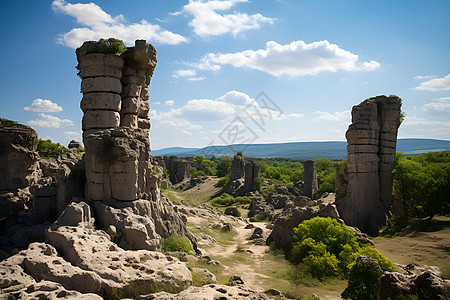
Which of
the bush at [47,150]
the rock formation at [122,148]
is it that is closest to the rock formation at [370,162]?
the rock formation at [122,148]

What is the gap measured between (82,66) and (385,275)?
13683mm

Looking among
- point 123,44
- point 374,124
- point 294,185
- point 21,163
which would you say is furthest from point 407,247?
point 294,185

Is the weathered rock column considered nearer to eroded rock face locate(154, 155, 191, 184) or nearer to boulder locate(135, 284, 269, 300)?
eroded rock face locate(154, 155, 191, 184)

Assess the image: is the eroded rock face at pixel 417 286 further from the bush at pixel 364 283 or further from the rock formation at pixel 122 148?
the rock formation at pixel 122 148

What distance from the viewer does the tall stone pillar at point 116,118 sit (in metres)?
10.5

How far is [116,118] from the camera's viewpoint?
12953 millimetres

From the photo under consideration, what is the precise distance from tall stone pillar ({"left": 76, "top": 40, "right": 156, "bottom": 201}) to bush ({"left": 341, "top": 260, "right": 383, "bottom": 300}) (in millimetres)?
7777

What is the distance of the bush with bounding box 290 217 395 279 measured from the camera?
11.4 meters

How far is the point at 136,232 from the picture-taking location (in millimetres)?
9172

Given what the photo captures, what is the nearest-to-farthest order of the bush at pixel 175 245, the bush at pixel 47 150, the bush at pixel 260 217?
the bush at pixel 175 245 → the bush at pixel 47 150 → the bush at pixel 260 217

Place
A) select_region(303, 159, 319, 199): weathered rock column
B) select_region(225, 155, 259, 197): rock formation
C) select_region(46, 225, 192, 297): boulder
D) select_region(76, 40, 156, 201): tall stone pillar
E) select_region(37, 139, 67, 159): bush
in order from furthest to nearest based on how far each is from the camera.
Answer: select_region(225, 155, 259, 197): rock formation, select_region(303, 159, 319, 199): weathered rock column, select_region(37, 139, 67, 159): bush, select_region(76, 40, 156, 201): tall stone pillar, select_region(46, 225, 192, 297): boulder

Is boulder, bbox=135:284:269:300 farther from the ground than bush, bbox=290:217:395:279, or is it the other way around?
boulder, bbox=135:284:269:300

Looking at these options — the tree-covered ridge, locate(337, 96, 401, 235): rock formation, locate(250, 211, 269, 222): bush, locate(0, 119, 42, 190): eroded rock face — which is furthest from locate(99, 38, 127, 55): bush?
locate(250, 211, 269, 222): bush

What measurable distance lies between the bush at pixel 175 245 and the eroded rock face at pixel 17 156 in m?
8.40
